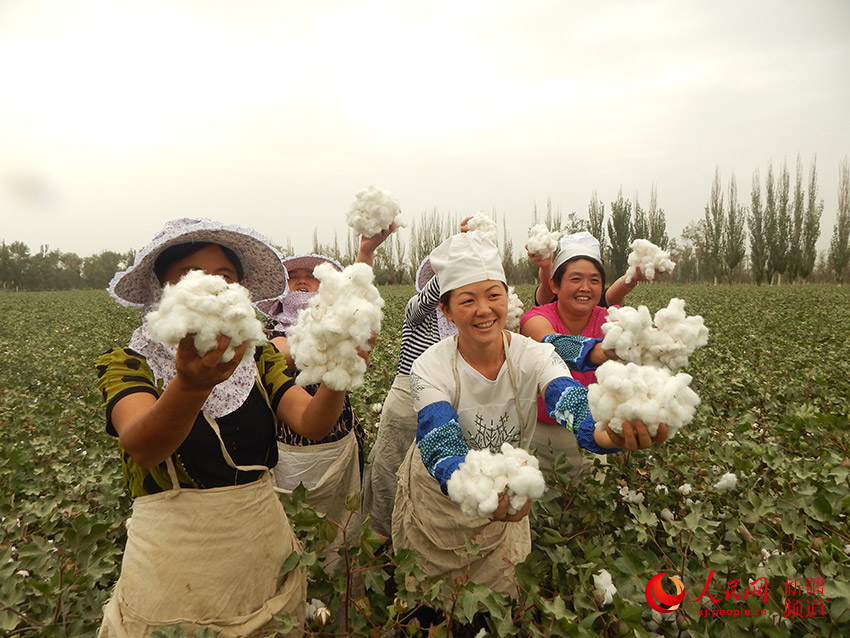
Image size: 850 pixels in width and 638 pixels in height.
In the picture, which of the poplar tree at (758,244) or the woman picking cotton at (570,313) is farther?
the poplar tree at (758,244)

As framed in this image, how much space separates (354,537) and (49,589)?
3.47 feet

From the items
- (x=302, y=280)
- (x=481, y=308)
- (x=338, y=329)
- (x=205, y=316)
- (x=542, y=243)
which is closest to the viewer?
(x=205, y=316)

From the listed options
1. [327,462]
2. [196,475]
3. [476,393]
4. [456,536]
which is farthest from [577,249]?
[196,475]

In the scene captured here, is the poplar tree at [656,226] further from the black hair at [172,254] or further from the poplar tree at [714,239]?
the black hair at [172,254]

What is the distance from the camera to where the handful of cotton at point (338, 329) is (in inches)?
46.3

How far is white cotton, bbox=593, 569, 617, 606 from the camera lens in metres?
1.42

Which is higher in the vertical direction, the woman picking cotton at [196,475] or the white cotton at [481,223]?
the white cotton at [481,223]

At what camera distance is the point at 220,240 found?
1.43 m

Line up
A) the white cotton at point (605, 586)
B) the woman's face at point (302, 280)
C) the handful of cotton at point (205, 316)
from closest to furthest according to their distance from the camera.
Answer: the handful of cotton at point (205, 316) < the white cotton at point (605, 586) < the woman's face at point (302, 280)

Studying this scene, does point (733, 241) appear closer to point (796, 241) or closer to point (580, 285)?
point (796, 241)

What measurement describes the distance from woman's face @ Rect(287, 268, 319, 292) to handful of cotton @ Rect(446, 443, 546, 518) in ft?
5.88

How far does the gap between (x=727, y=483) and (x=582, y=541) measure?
0.70m

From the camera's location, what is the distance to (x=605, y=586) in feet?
4.74

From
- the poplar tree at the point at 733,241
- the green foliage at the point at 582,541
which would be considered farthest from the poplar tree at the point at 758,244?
the green foliage at the point at 582,541
